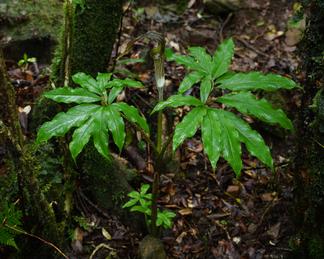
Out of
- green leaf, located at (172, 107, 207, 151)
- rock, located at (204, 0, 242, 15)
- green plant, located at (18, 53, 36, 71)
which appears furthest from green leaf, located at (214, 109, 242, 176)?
rock, located at (204, 0, 242, 15)

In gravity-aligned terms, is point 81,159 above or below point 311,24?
below

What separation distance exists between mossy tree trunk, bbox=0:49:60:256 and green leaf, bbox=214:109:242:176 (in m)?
1.12

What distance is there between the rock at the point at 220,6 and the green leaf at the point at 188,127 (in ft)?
12.5

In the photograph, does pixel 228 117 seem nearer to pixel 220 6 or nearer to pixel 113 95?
pixel 113 95

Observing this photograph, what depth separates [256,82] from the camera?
2.11m

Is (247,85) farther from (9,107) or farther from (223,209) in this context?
(223,209)

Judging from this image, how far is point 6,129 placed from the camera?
207cm

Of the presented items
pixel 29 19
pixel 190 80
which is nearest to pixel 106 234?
pixel 190 80

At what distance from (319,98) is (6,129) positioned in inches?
69.7

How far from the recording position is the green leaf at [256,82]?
2096 millimetres

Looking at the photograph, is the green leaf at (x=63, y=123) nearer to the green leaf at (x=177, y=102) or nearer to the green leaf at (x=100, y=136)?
the green leaf at (x=100, y=136)

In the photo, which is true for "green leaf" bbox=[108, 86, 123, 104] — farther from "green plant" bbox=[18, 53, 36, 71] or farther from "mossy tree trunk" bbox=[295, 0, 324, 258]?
"green plant" bbox=[18, 53, 36, 71]

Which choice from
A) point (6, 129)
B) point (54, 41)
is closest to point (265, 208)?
point (6, 129)

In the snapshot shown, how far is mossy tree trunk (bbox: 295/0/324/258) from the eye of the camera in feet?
7.56
